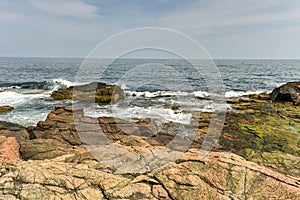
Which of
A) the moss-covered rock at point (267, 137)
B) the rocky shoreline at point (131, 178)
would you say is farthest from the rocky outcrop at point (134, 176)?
the moss-covered rock at point (267, 137)

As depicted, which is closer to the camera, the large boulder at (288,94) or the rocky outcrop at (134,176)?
the rocky outcrop at (134,176)

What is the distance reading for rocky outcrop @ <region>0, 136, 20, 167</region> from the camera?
7.02 meters

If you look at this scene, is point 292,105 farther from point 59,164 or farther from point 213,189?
point 59,164

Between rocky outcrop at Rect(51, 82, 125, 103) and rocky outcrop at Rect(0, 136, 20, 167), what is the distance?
65.2ft

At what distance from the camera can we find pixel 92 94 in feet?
97.3

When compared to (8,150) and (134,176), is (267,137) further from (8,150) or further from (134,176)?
(8,150)

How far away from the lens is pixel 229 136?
14.4 meters

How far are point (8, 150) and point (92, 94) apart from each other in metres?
22.4

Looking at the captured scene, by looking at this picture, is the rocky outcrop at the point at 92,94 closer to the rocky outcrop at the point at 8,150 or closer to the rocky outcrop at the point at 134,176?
the rocky outcrop at the point at 8,150

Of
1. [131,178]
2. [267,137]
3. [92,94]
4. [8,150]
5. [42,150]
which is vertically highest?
[131,178]

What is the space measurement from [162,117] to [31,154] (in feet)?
43.1

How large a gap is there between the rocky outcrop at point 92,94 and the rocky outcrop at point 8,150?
1988 cm

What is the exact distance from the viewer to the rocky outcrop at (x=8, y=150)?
7017 mm

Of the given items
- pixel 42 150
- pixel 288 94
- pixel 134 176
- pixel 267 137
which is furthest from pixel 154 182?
pixel 288 94
